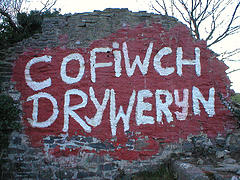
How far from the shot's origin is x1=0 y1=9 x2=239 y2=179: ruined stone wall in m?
4.38

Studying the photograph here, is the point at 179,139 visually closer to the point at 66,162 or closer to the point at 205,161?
the point at 205,161

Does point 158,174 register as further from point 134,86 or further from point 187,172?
point 134,86

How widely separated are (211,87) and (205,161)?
5.35ft

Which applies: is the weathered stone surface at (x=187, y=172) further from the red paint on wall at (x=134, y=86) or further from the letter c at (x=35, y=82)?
the letter c at (x=35, y=82)

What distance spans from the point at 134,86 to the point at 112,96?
533 mm

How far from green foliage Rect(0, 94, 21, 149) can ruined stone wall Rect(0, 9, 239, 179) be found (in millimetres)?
152

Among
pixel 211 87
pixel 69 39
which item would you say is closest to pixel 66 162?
pixel 69 39

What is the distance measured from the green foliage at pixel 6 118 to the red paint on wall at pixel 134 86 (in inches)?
8.3

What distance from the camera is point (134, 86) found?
15.2 ft

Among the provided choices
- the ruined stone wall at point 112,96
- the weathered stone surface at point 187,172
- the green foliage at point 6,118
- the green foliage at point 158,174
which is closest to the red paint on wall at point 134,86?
the ruined stone wall at point 112,96

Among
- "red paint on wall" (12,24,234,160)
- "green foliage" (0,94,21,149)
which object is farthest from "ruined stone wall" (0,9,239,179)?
"green foliage" (0,94,21,149)

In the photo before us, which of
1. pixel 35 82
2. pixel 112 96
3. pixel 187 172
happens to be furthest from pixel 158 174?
pixel 35 82

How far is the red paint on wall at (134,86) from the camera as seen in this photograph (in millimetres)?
4457

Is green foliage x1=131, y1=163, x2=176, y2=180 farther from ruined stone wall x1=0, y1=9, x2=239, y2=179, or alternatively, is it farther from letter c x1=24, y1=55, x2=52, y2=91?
letter c x1=24, y1=55, x2=52, y2=91
